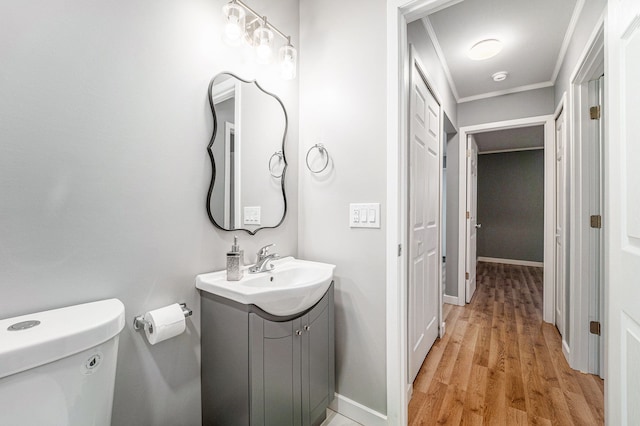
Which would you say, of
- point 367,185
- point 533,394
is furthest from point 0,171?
point 533,394

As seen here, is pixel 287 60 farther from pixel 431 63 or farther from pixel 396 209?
pixel 431 63

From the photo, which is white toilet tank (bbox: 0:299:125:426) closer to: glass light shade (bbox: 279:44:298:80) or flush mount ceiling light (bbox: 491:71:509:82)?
glass light shade (bbox: 279:44:298:80)

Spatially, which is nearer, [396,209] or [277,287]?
[277,287]

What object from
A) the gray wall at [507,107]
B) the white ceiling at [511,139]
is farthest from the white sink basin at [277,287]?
the white ceiling at [511,139]

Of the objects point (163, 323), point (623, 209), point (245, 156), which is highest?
point (245, 156)

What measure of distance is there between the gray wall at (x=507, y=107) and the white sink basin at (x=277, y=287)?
9.60ft

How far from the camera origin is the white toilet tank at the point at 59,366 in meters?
0.58

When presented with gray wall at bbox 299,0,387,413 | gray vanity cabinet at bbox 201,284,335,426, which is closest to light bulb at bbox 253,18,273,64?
gray wall at bbox 299,0,387,413

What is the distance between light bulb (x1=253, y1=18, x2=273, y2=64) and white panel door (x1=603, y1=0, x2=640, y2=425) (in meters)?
1.36

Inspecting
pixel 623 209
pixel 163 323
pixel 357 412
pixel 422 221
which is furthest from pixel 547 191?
pixel 163 323

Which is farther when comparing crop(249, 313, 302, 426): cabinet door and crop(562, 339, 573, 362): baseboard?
crop(562, 339, 573, 362): baseboard

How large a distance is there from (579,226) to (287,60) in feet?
7.22

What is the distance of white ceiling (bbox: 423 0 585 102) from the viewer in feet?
6.21

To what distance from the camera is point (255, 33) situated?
1.36 meters
